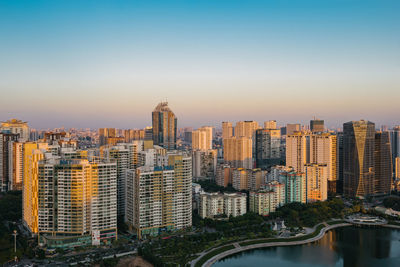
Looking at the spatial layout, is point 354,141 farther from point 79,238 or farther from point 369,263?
point 79,238

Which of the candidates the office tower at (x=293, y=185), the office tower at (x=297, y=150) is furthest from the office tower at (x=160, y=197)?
the office tower at (x=297, y=150)

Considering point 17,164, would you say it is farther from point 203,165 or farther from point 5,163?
point 203,165

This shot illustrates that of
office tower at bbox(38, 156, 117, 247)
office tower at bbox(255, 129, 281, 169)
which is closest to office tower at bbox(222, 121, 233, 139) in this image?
office tower at bbox(255, 129, 281, 169)

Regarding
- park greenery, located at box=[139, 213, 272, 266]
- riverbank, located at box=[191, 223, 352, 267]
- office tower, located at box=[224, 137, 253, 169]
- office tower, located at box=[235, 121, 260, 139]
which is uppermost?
office tower, located at box=[235, 121, 260, 139]

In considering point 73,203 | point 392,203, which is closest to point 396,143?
point 392,203

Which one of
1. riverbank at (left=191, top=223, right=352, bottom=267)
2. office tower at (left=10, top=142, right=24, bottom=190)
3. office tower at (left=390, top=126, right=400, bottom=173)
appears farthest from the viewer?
office tower at (left=390, top=126, right=400, bottom=173)

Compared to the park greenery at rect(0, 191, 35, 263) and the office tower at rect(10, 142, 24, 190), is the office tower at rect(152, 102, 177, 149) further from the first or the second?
the park greenery at rect(0, 191, 35, 263)
